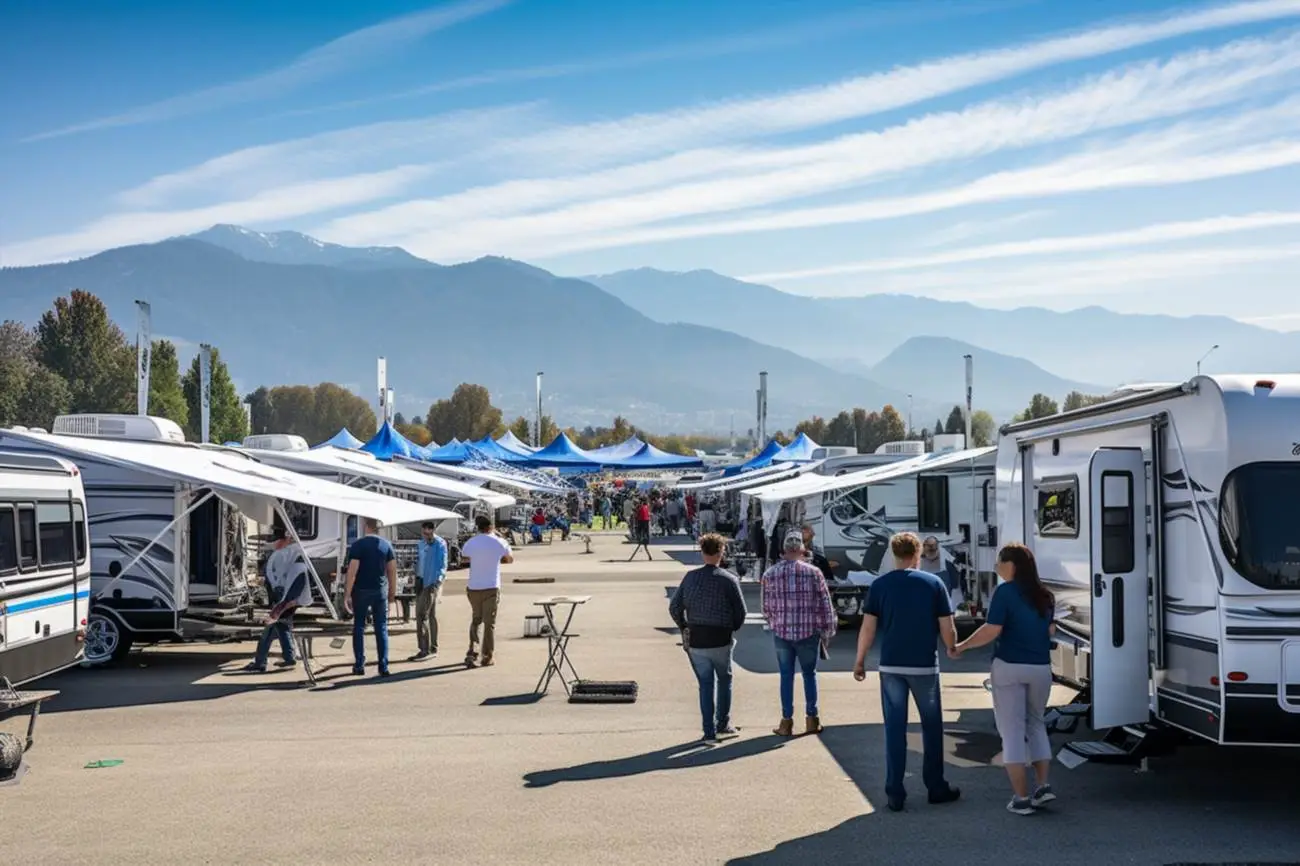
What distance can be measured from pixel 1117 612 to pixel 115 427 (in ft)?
43.7

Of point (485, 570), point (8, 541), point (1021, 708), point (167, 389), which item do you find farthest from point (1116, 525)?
point (167, 389)

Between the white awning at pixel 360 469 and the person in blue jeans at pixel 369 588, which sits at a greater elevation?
the white awning at pixel 360 469

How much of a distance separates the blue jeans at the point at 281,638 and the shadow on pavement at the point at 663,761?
6.14 meters

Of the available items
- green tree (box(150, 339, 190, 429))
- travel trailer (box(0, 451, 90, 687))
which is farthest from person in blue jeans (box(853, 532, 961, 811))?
green tree (box(150, 339, 190, 429))

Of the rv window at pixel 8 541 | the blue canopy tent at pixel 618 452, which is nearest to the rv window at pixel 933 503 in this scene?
the rv window at pixel 8 541

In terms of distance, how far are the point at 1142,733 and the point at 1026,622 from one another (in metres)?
1.50

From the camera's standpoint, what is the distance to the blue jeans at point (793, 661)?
10.6 m

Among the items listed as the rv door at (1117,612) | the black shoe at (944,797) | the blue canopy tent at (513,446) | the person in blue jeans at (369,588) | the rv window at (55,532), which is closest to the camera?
the black shoe at (944,797)

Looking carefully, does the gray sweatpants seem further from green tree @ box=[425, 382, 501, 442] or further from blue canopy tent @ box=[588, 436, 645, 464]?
green tree @ box=[425, 382, 501, 442]

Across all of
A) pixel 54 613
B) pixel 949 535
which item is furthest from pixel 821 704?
pixel 949 535

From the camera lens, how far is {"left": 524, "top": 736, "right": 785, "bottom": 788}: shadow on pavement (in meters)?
9.29

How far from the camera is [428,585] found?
51.9ft

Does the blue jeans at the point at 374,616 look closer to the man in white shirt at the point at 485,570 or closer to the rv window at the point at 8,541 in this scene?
the man in white shirt at the point at 485,570

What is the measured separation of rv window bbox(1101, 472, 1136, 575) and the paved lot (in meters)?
1.54
